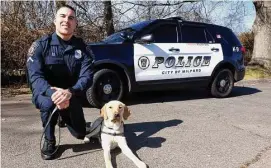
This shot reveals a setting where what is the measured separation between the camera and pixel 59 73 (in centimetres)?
484

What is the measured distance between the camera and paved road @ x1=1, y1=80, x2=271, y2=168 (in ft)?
15.1

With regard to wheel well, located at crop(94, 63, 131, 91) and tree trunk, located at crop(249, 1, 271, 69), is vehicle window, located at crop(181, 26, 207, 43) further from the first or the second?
tree trunk, located at crop(249, 1, 271, 69)

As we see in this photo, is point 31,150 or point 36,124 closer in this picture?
point 31,150

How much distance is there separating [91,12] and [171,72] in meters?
5.70

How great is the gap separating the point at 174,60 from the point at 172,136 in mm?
2730

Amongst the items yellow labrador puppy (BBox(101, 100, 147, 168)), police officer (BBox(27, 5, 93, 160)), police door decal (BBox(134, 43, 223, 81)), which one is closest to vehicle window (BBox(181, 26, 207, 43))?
police door decal (BBox(134, 43, 223, 81))

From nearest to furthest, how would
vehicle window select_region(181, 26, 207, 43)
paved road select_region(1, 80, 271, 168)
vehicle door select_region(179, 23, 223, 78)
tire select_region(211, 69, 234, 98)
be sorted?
1. paved road select_region(1, 80, 271, 168)
2. vehicle door select_region(179, 23, 223, 78)
3. vehicle window select_region(181, 26, 207, 43)
4. tire select_region(211, 69, 234, 98)

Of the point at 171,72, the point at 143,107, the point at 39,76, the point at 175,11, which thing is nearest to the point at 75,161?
the point at 39,76

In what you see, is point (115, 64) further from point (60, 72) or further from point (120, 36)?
point (60, 72)

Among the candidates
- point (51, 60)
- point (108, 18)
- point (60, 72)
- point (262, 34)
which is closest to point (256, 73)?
point (262, 34)

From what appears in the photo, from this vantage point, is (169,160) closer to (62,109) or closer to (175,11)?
(62,109)

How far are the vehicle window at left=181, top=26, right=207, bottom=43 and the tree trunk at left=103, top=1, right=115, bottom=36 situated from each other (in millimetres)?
4374

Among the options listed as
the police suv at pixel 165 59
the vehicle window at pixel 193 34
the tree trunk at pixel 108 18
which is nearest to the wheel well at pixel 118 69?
the police suv at pixel 165 59

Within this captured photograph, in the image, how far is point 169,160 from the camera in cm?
464
